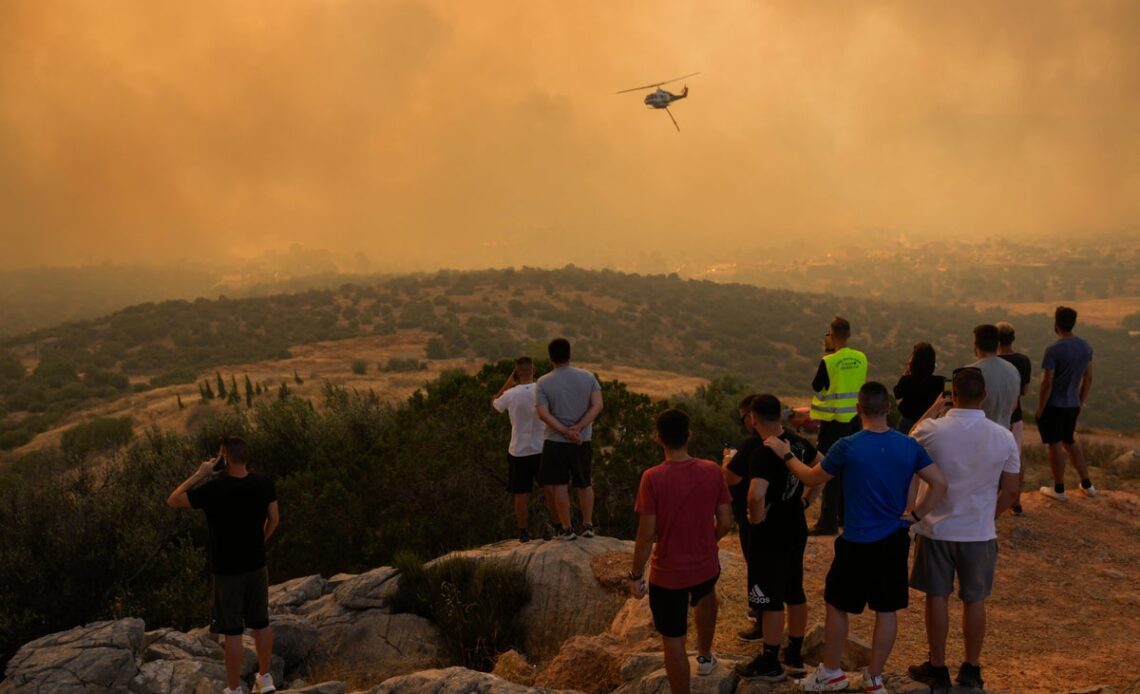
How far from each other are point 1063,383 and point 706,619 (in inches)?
265

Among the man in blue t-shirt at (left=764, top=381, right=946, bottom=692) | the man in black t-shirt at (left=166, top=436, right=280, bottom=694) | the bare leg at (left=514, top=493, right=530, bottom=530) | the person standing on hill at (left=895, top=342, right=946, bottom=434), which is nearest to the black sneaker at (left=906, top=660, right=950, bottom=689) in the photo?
the man in blue t-shirt at (left=764, top=381, right=946, bottom=692)

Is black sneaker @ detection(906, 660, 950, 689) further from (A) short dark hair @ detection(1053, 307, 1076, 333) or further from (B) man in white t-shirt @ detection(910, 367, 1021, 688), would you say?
(A) short dark hair @ detection(1053, 307, 1076, 333)

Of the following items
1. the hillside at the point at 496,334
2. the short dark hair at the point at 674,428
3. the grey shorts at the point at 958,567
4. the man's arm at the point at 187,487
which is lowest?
the hillside at the point at 496,334

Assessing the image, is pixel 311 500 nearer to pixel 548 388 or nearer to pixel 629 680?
pixel 548 388

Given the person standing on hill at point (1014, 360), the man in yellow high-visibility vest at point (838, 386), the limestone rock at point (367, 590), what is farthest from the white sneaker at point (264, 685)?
the person standing on hill at point (1014, 360)

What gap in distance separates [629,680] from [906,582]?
2239mm

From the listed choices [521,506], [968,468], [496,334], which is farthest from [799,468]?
[496,334]

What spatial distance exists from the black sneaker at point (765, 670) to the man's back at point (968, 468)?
1.41 meters

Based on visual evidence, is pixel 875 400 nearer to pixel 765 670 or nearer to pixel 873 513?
pixel 873 513

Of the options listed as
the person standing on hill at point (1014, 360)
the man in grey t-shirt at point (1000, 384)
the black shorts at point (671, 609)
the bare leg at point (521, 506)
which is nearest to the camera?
the black shorts at point (671, 609)

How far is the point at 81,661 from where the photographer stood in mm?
6516

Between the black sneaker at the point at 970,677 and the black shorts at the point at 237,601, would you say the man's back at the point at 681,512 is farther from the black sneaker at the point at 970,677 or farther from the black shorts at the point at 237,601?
the black shorts at the point at 237,601

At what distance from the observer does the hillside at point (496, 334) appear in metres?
44.7

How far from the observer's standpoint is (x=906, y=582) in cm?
478
